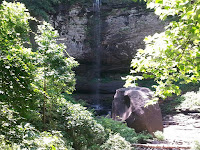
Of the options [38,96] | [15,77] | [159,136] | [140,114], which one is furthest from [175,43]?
[140,114]

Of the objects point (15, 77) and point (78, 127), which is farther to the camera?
point (78, 127)

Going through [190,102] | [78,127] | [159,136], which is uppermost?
[78,127]

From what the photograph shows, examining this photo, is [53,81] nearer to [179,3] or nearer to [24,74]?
[24,74]

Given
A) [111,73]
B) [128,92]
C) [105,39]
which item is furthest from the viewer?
[111,73]

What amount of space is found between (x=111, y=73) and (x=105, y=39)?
3.58 meters

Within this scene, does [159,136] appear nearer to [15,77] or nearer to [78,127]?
[78,127]

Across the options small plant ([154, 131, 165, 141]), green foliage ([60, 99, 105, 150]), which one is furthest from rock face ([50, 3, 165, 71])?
green foliage ([60, 99, 105, 150])

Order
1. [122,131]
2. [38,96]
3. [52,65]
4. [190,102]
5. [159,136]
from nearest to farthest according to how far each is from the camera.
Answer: [38,96] → [52,65] → [122,131] → [159,136] → [190,102]

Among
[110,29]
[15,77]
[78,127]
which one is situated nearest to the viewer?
[15,77]

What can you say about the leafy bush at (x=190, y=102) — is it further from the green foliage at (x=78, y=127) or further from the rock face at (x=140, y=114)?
the green foliage at (x=78, y=127)

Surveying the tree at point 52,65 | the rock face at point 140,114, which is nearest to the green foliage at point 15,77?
the tree at point 52,65

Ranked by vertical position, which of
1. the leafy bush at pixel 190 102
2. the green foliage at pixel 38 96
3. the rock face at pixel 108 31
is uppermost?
the rock face at pixel 108 31

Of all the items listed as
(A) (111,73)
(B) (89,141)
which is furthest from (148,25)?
(B) (89,141)

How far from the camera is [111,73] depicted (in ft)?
63.0
